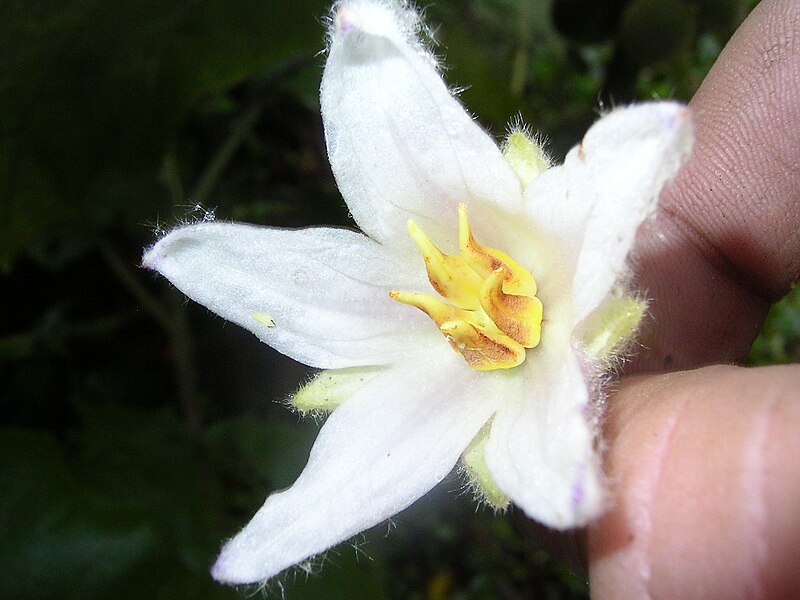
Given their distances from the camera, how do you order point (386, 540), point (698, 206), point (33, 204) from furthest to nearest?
point (386, 540), point (33, 204), point (698, 206)

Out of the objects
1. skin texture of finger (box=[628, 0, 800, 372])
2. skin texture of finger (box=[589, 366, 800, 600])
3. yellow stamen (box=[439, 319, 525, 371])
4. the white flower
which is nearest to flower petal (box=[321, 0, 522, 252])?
the white flower

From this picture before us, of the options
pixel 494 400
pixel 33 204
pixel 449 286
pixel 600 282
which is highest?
pixel 600 282

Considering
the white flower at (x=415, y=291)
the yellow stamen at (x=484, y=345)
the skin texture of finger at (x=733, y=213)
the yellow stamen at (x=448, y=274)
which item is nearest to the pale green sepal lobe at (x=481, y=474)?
the white flower at (x=415, y=291)

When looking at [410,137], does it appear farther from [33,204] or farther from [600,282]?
[33,204]

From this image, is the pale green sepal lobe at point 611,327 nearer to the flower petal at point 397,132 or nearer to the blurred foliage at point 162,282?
the flower petal at point 397,132

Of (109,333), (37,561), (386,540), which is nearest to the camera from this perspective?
(37,561)

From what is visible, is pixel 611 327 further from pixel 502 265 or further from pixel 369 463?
pixel 369 463

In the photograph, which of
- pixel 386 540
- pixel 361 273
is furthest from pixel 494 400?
pixel 386 540

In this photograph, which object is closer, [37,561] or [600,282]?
[600,282]
